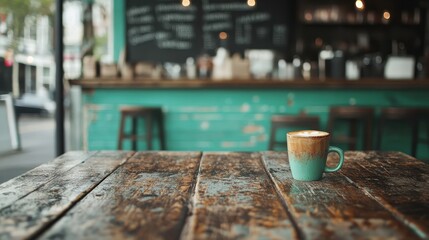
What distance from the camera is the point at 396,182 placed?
3.89 ft

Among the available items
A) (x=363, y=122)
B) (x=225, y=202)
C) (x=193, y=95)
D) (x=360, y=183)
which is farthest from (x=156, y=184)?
(x=363, y=122)

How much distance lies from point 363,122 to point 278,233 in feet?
11.4

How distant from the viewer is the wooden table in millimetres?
769

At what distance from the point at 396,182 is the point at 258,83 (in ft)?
9.06

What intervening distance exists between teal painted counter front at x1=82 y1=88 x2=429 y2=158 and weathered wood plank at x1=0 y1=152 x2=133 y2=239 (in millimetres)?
2643

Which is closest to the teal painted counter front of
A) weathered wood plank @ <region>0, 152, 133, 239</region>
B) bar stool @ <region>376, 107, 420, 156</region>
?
bar stool @ <region>376, 107, 420, 156</region>

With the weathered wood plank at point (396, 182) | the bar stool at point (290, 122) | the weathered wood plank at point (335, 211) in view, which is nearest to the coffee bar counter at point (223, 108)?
the bar stool at point (290, 122)

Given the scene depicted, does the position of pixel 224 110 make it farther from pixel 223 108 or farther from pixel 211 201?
pixel 211 201

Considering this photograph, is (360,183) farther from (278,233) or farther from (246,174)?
(278,233)

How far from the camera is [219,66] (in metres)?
4.46

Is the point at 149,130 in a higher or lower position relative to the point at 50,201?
lower

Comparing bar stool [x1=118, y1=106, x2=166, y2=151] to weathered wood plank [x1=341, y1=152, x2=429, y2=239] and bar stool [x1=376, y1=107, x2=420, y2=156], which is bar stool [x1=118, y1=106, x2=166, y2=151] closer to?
bar stool [x1=376, y1=107, x2=420, y2=156]

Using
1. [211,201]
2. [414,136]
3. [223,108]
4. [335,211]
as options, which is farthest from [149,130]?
[335,211]

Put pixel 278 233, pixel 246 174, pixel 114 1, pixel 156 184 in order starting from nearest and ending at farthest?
1. pixel 278 233
2. pixel 156 184
3. pixel 246 174
4. pixel 114 1
